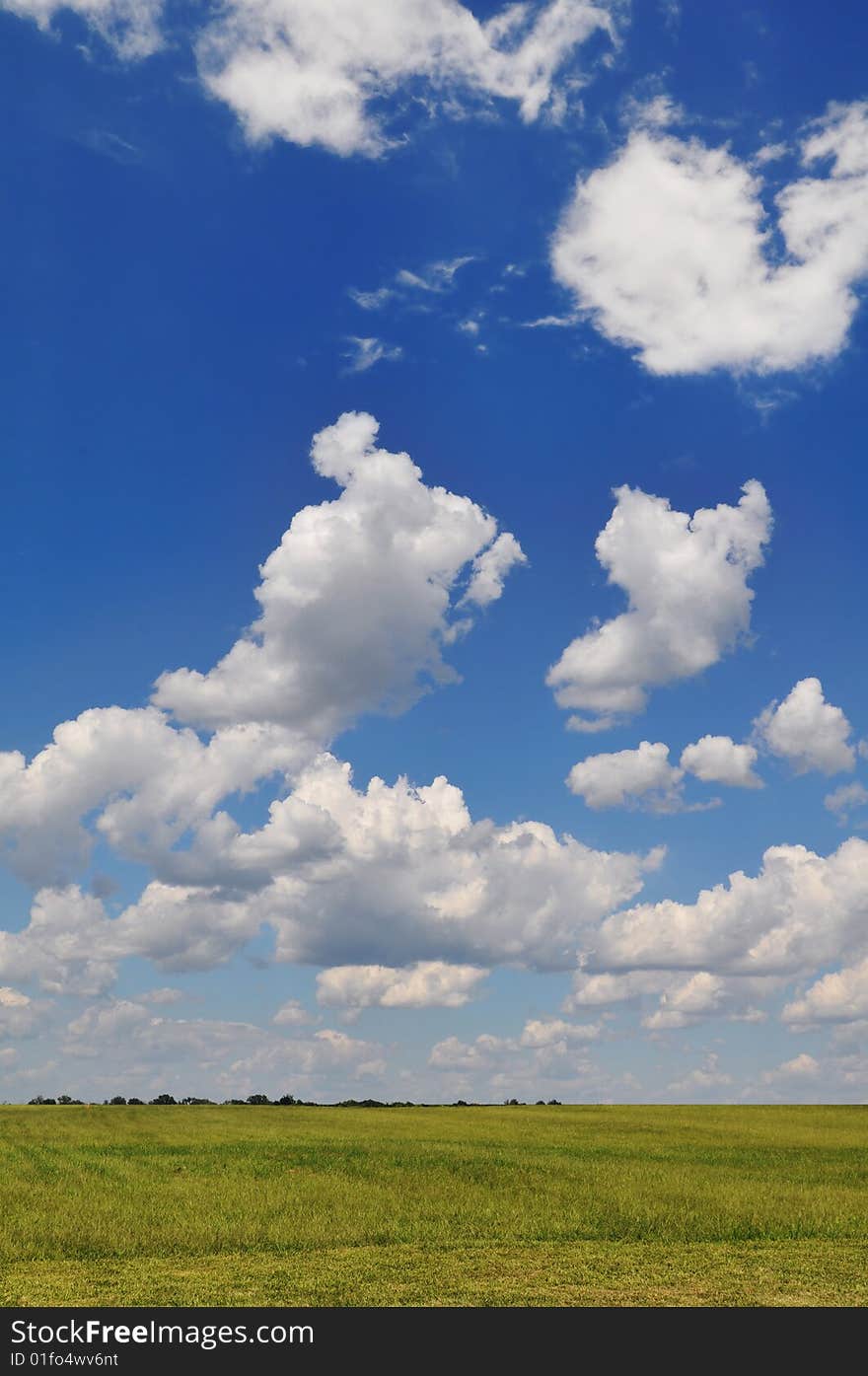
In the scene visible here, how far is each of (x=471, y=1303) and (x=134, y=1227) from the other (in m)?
12.7

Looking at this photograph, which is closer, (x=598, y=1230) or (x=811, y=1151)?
(x=598, y=1230)

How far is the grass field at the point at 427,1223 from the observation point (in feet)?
71.2

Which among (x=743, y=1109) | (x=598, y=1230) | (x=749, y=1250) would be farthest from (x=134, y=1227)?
(x=743, y=1109)

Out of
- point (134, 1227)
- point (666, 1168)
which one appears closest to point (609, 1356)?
point (134, 1227)

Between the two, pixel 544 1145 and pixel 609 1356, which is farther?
pixel 544 1145

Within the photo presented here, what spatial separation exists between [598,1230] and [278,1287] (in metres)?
11.4

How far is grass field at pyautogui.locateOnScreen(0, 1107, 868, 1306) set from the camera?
21703 mm

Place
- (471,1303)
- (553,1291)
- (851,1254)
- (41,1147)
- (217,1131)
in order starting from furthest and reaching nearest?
(217,1131), (41,1147), (851,1254), (553,1291), (471,1303)

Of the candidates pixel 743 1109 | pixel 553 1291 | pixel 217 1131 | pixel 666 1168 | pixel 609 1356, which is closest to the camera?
pixel 609 1356

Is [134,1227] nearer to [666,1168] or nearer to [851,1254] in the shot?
[851,1254]

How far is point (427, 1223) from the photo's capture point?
29.9 m

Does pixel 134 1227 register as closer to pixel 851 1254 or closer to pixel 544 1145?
pixel 851 1254

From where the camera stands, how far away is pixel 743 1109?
10744 centimetres

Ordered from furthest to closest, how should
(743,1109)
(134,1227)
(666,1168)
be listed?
(743,1109)
(666,1168)
(134,1227)
